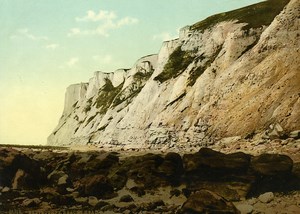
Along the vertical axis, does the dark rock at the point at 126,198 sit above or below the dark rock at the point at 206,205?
below

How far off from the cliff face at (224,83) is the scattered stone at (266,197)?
1602cm

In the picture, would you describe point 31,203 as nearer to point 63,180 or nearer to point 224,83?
point 63,180

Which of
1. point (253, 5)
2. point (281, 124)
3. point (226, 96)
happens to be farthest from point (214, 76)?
point (253, 5)

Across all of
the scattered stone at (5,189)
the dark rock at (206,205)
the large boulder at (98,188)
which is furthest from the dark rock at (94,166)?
the dark rock at (206,205)

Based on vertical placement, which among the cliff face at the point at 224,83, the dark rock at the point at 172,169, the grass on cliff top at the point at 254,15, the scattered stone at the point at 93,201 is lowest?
the scattered stone at the point at 93,201

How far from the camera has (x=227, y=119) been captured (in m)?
38.4

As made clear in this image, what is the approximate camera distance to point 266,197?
1611cm

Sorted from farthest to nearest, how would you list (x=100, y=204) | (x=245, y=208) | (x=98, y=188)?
(x=98, y=188), (x=100, y=204), (x=245, y=208)

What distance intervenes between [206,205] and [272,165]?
564 cm

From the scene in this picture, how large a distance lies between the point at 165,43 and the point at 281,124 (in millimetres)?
43496

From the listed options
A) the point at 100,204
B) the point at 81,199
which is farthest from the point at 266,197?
the point at 81,199

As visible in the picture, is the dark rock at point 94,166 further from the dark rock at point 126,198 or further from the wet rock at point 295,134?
the wet rock at point 295,134

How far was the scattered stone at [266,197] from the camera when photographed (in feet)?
52.3

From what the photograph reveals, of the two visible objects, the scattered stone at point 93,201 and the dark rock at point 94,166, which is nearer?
the scattered stone at point 93,201
